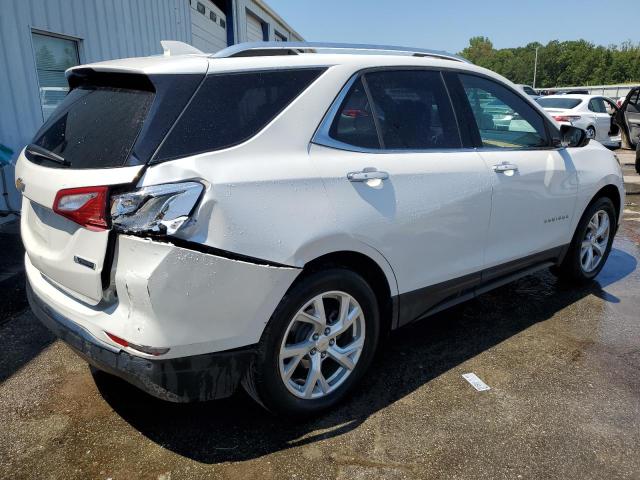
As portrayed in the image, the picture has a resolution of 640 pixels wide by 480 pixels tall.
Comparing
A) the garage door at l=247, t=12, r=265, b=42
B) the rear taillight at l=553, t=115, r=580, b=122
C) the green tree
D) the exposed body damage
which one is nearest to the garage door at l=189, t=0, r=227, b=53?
the garage door at l=247, t=12, r=265, b=42

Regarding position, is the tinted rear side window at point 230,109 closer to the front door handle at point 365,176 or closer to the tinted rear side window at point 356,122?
the tinted rear side window at point 356,122

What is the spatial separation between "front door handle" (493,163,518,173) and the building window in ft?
18.6

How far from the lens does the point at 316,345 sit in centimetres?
256

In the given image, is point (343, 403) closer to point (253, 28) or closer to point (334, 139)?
point (334, 139)

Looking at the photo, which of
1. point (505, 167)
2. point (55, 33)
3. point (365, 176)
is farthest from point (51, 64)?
point (505, 167)

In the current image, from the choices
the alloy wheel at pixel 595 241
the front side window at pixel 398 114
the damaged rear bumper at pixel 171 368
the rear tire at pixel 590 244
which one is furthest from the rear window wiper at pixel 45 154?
the alloy wheel at pixel 595 241

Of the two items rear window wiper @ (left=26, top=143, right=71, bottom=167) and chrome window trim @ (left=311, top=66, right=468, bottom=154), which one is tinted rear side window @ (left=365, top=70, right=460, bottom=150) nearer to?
chrome window trim @ (left=311, top=66, right=468, bottom=154)

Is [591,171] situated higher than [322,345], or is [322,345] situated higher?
[591,171]

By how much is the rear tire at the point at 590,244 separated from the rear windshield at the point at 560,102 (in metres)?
11.3

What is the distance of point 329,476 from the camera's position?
7.51 feet

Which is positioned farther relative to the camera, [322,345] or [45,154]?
[322,345]

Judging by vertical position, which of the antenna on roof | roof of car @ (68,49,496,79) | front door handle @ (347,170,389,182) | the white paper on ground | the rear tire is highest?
the antenna on roof

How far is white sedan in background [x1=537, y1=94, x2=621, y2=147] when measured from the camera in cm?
1416

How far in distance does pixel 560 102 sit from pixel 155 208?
15.8 metres
